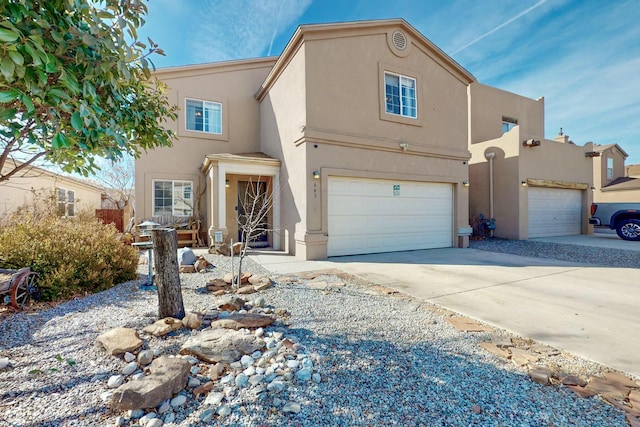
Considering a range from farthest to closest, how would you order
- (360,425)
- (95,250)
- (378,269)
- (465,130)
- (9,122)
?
(465,130) < (378,269) < (95,250) < (9,122) < (360,425)

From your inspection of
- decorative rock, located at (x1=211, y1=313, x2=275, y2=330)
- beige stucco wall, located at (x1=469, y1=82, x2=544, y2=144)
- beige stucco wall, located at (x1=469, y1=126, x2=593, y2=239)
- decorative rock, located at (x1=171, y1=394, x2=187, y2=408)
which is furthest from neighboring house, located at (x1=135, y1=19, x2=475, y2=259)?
decorative rock, located at (x1=171, y1=394, x2=187, y2=408)

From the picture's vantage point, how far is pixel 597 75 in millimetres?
10383

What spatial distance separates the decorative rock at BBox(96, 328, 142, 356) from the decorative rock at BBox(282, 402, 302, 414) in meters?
1.71

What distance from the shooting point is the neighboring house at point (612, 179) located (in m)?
19.6

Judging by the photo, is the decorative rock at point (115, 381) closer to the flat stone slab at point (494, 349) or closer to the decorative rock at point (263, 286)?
the decorative rock at point (263, 286)

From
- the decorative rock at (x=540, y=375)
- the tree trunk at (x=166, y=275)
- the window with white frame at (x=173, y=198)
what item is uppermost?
the window with white frame at (x=173, y=198)

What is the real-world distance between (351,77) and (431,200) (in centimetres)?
490

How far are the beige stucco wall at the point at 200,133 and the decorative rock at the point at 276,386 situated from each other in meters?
9.92

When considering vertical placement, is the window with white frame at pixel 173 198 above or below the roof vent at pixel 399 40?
below

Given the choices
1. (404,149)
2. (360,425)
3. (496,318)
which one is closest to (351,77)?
(404,149)

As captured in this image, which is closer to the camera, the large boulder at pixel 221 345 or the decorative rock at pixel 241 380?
the decorative rock at pixel 241 380

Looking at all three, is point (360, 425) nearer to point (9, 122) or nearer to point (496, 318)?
point (496, 318)

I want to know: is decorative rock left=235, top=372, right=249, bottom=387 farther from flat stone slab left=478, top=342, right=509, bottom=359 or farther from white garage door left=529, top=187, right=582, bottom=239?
white garage door left=529, top=187, right=582, bottom=239

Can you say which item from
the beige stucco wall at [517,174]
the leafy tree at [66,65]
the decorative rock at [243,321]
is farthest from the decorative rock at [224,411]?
the beige stucco wall at [517,174]
